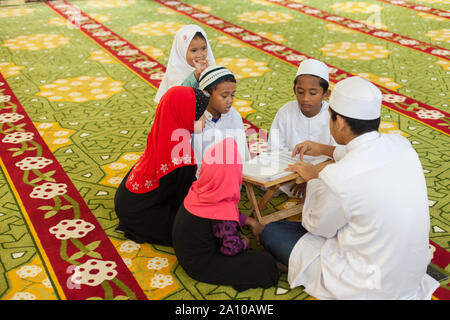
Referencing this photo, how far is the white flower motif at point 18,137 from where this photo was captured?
3639 millimetres

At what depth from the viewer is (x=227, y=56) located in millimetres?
5551

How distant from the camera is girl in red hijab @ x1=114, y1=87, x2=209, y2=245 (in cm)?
238

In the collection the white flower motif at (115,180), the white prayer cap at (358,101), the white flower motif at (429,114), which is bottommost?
the white flower motif at (115,180)

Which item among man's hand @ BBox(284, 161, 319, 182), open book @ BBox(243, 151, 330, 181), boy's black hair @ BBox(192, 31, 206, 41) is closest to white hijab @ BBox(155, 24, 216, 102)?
boy's black hair @ BBox(192, 31, 206, 41)

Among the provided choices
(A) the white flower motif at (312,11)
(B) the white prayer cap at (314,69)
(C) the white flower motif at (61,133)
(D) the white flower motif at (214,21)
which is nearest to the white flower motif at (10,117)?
(C) the white flower motif at (61,133)

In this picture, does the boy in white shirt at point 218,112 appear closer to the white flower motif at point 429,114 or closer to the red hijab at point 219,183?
the red hijab at point 219,183

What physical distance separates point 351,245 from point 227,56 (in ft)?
13.0

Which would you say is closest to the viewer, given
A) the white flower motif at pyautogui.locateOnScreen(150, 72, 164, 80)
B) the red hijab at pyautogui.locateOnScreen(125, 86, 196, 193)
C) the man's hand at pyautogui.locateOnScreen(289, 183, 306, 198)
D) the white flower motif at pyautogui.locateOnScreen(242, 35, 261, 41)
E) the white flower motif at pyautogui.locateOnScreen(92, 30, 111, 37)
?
the red hijab at pyautogui.locateOnScreen(125, 86, 196, 193)

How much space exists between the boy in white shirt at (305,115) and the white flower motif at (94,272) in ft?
3.77

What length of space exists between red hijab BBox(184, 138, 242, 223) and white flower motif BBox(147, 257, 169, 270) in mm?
412

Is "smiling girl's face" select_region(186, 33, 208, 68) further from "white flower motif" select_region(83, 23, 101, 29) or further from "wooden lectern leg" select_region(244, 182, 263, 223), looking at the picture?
"white flower motif" select_region(83, 23, 101, 29)

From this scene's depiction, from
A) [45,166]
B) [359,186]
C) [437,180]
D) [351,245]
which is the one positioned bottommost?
[45,166]
